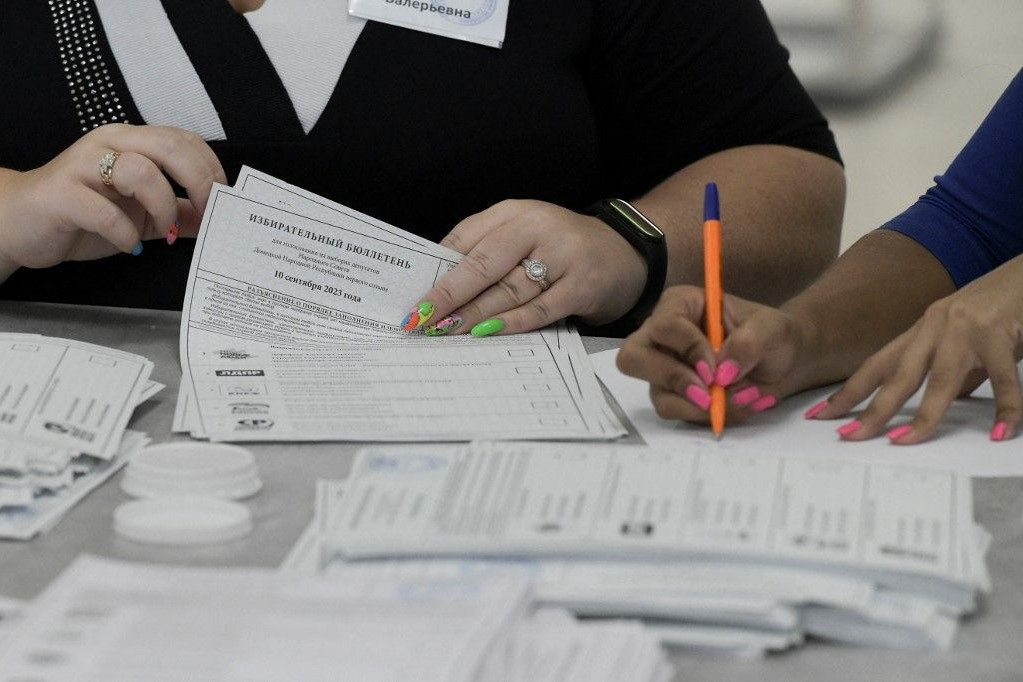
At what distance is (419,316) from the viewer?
1154 millimetres

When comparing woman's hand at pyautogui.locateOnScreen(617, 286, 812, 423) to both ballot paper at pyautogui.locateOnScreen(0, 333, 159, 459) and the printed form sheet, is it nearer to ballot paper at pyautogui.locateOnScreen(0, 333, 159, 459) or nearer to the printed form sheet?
the printed form sheet

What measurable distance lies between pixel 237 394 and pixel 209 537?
29 cm

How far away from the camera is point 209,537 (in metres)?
0.72

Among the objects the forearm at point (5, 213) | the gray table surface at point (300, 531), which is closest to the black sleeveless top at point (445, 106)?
the forearm at point (5, 213)

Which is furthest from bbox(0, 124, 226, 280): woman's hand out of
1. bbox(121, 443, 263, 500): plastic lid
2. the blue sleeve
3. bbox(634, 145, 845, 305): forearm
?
the blue sleeve

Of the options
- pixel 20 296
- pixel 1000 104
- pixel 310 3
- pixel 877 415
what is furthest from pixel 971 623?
pixel 20 296

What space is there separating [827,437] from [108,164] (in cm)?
70

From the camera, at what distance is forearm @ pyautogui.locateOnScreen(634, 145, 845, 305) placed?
54.0 inches

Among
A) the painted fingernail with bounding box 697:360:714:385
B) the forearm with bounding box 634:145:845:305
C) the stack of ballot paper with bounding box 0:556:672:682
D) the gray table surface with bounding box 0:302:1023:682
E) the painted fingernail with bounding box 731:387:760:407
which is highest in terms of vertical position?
the stack of ballot paper with bounding box 0:556:672:682

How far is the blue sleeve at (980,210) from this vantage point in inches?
48.4

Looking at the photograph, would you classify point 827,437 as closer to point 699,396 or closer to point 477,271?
point 699,396

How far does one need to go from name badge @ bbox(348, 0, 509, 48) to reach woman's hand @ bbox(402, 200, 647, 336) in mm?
316

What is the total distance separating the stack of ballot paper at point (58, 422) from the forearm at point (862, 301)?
0.55 m

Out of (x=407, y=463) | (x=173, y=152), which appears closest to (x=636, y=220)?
(x=173, y=152)
